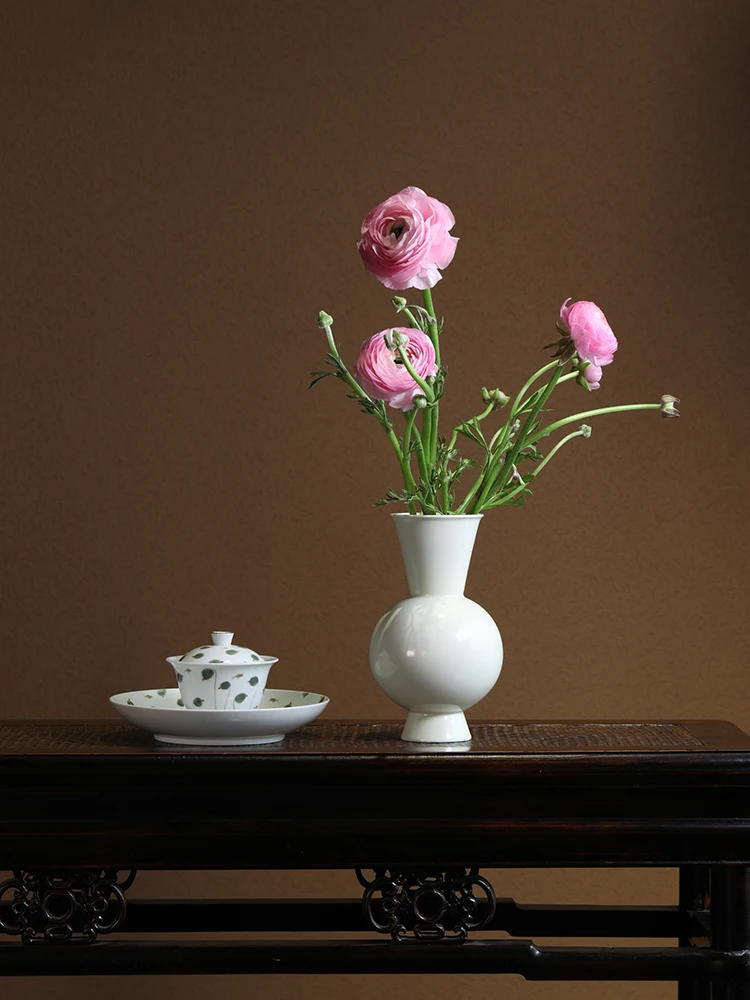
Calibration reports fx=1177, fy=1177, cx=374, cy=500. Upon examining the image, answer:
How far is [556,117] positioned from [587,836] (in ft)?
4.27

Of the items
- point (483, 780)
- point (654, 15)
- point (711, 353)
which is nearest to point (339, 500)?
point (711, 353)

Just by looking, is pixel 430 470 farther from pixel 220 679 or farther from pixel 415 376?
pixel 220 679

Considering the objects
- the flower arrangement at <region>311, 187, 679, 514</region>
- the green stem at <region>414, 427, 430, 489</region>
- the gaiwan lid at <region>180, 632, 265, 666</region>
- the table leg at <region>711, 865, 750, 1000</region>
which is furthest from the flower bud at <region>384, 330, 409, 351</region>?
the table leg at <region>711, 865, 750, 1000</region>

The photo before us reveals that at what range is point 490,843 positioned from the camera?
4.32 feet

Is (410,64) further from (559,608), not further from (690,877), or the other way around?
(690,877)

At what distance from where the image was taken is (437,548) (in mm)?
1395

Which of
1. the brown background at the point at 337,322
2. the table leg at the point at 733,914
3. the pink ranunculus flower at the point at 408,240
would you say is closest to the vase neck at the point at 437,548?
the pink ranunculus flower at the point at 408,240

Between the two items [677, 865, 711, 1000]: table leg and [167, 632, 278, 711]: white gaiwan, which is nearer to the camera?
[167, 632, 278, 711]: white gaiwan

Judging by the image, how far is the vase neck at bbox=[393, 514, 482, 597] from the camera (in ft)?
4.56

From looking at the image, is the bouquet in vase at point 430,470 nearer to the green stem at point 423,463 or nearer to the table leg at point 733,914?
the green stem at point 423,463

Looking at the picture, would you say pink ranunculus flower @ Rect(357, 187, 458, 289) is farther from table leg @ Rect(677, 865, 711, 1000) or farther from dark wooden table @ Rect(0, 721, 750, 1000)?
table leg @ Rect(677, 865, 711, 1000)

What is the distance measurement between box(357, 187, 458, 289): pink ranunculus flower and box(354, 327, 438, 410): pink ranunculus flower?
6cm

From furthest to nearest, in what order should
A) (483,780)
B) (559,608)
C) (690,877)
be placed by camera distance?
(559,608) → (690,877) → (483,780)

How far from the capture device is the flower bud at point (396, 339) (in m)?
1.32
